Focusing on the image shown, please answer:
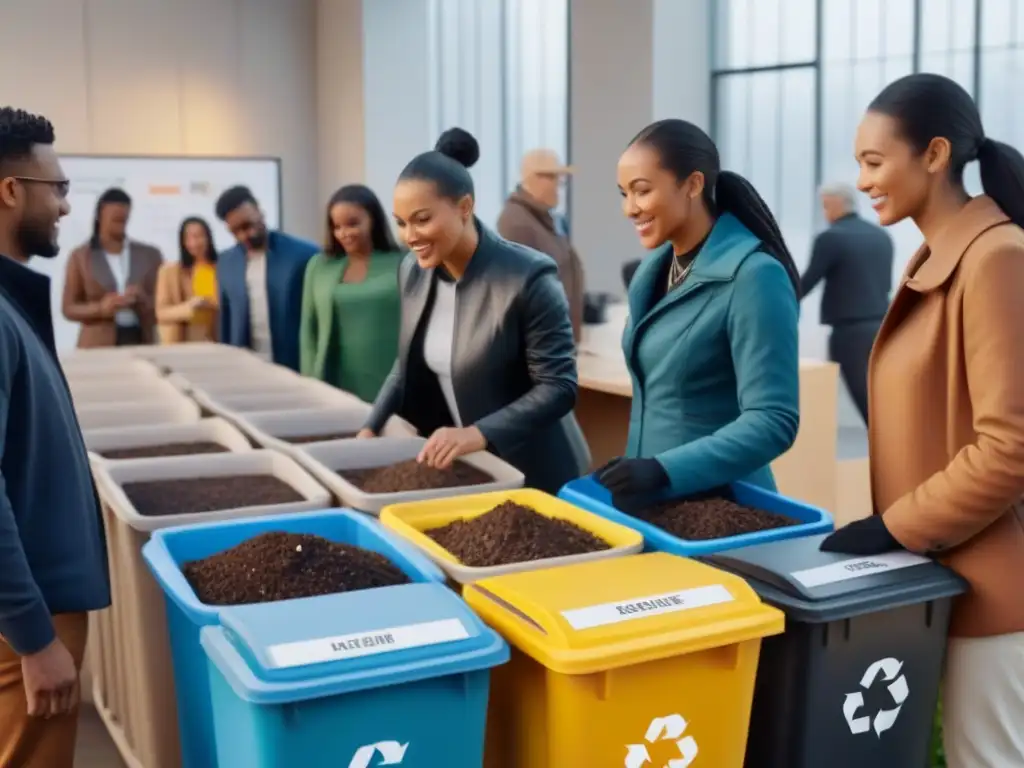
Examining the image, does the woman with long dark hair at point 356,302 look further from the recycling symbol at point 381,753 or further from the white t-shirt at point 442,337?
the recycling symbol at point 381,753

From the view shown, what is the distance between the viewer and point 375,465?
8.65ft

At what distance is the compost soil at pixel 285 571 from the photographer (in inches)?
63.4

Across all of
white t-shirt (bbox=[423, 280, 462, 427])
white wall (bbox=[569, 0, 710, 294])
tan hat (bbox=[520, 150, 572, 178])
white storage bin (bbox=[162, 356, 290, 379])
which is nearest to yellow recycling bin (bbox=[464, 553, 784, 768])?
white t-shirt (bbox=[423, 280, 462, 427])

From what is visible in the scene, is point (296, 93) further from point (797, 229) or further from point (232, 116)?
point (797, 229)

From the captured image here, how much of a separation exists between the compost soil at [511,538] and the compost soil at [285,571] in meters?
0.13

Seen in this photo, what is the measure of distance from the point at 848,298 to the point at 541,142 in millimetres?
2845

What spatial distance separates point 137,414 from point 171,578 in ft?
5.62

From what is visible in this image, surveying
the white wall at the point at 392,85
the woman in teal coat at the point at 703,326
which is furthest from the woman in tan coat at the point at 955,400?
the white wall at the point at 392,85

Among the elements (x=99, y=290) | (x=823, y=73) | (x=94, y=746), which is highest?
(x=823, y=73)

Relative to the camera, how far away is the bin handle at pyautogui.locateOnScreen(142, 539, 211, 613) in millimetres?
1554

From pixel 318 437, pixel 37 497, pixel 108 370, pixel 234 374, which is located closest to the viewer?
pixel 37 497

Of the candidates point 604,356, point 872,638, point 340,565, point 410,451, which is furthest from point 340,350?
point 872,638


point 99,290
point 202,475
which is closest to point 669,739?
point 202,475

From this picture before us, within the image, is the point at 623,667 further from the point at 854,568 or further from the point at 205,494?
the point at 205,494
